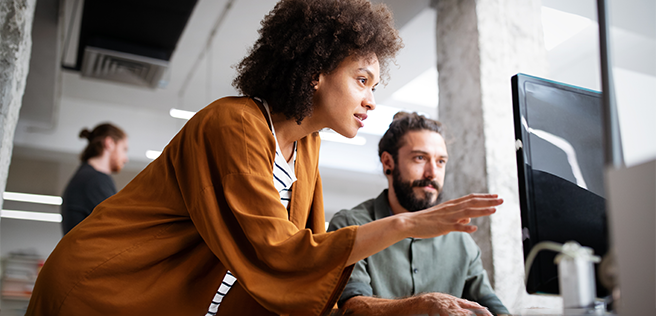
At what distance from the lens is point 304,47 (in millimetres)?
1345

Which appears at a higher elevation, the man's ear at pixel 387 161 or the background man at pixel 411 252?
the man's ear at pixel 387 161

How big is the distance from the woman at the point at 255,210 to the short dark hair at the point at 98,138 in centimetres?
223

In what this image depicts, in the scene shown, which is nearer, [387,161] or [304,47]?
[304,47]

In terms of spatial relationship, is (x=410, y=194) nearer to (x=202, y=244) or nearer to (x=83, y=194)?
(x=202, y=244)

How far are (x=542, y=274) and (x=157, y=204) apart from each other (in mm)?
832

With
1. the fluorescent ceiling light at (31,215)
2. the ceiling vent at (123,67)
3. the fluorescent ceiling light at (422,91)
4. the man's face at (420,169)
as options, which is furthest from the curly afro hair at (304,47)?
the fluorescent ceiling light at (31,215)

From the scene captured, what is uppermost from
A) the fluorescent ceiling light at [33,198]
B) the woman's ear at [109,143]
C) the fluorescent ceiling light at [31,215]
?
the woman's ear at [109,143]

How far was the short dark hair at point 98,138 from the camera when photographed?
328cm

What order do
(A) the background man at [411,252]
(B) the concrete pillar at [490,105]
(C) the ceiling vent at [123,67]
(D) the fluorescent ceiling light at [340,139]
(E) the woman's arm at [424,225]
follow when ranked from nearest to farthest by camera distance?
(E) the woman's arm at [424,225] → (A) the background man at [411,252] → (B) the concrete pillar at [490,105] → (C) the ceiling vent at [123,67] → (D) the fluorescent ceiling light at [340,139]

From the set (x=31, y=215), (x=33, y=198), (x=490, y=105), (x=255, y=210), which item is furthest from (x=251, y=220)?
(x=31, y=215)

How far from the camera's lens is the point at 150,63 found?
12.3ft

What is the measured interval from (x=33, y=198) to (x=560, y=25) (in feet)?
22.3

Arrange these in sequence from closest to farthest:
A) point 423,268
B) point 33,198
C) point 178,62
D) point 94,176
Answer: point 423,268
point 94,176
point 178,62
point 33,198

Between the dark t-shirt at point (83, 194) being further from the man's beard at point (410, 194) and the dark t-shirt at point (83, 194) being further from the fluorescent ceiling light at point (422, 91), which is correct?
the fluorescent ceiling light at point (422, 91)
